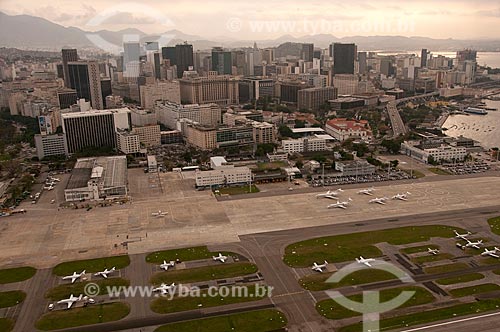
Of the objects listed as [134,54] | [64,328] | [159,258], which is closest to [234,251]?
[159,258]

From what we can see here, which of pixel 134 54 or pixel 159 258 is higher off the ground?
pixel 134 54

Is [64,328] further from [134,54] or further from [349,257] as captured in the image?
[134,54]

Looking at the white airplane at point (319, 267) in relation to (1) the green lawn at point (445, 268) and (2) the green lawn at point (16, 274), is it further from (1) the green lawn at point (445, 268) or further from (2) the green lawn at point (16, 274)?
(2) the green lawn at point (16, 274)

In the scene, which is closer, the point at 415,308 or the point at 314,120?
the point at 415,308

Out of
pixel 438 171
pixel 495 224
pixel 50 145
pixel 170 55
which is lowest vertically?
pixel 495 224

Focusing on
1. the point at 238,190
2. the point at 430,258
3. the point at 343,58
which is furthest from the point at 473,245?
the point at 343,58

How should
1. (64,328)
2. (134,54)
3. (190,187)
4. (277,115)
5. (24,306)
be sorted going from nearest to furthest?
(64,328)
(24,306)
(190,187)
(277,115)
(134,54)

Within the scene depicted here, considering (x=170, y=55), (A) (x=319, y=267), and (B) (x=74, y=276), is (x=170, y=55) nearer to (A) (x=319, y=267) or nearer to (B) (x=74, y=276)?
(B) (x=74, y=276)
